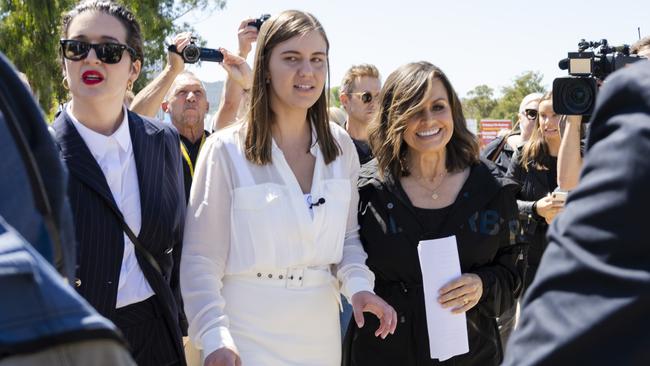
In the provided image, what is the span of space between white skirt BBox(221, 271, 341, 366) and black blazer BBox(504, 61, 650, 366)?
1.90 meters

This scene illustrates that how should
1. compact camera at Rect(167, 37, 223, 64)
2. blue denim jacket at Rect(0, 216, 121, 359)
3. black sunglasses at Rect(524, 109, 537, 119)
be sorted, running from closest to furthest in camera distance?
blue denim jacket at Rect(0, 216, 121, 359), compact camera at Rect(167, 37, 223, 64), black sunglasses at Rect(524, 109, 537, 119)

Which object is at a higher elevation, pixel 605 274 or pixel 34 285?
pixel 34 285

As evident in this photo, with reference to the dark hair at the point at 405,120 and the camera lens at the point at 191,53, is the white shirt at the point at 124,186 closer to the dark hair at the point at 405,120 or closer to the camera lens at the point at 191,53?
the dark hair at the point at 405,120

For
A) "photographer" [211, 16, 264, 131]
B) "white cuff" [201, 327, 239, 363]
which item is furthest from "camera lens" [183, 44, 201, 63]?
"white cuff" [201, 327, 239, 363]

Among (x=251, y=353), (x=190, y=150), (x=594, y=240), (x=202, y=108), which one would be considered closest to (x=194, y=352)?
(x=190, y=150)

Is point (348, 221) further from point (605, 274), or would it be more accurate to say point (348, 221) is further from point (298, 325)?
point (605, 274)

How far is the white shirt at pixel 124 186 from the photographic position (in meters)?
2.99

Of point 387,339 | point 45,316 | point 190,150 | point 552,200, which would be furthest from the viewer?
point 190,150

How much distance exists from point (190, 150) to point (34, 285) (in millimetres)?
4915

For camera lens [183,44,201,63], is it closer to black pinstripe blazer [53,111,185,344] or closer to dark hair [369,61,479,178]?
dark hair [369,61,479,178]

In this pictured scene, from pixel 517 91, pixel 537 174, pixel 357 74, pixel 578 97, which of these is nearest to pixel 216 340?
pixel 578 97

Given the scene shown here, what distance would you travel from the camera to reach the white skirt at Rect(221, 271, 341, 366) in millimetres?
3023

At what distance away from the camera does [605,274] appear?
44.3 inches

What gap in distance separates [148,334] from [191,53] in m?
2.55
